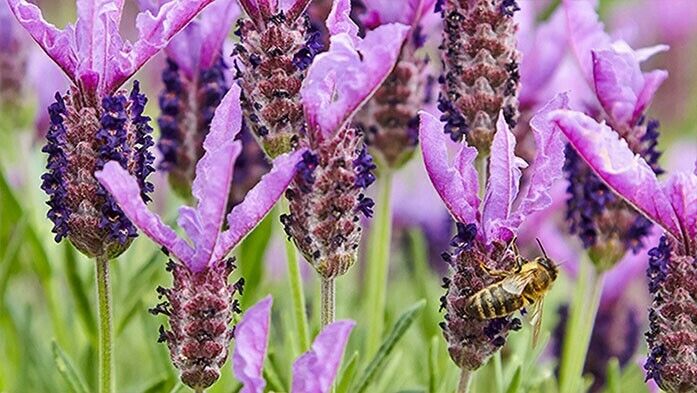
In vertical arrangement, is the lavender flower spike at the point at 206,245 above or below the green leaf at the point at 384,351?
above

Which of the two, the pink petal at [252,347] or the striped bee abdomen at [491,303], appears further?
the striped bee abdomen at [491,303]

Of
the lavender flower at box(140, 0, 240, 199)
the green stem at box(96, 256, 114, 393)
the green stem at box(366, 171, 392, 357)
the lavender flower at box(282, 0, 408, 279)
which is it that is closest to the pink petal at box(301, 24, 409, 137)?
the lavender flower at box(282, 0, 408, 279)

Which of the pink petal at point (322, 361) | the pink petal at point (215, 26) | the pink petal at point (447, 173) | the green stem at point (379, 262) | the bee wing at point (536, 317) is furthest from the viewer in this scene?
the green stem at point (379, 262)

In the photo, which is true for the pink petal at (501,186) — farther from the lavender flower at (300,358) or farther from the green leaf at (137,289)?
the green leaf at (137,289)

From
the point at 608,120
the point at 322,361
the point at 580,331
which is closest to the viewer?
the point at 322,361

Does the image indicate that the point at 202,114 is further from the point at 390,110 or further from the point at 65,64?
the point at 65,64

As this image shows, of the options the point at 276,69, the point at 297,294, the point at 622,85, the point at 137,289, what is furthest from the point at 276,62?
the point at 137,289

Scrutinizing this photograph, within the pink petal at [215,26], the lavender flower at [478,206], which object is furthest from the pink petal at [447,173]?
the pink petal at [215,26]

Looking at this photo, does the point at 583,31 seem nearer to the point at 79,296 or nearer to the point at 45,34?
the point at 45,34
